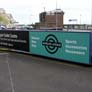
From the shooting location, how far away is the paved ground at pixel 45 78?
8891 millimetres

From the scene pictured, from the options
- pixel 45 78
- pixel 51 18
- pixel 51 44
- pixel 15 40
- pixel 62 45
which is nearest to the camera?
pixel 45 78

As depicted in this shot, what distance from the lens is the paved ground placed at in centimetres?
889

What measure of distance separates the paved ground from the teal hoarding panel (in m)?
0.63

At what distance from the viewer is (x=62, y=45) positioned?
1514 cm

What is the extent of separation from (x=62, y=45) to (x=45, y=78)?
483cm

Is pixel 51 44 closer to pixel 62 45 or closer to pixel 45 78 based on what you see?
pixel 62 45

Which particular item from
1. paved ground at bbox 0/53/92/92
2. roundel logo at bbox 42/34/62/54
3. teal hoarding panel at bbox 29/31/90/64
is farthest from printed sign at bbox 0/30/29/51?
paved ground at bbox 0/53/92/92

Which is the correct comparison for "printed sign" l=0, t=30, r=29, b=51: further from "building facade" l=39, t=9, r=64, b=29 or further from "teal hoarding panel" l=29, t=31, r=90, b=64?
"building facade" l=39, t=9, r=64, b=29

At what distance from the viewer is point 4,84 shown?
9.56 m

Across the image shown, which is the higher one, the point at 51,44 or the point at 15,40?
the point at 51,44

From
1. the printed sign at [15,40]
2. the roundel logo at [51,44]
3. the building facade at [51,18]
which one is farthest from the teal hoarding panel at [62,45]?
the building facade at [51,18]

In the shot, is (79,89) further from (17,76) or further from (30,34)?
(30,34)

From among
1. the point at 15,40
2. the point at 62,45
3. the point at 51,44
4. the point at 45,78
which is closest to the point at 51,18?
the point at 15,40

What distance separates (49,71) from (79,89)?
350 centimetres
